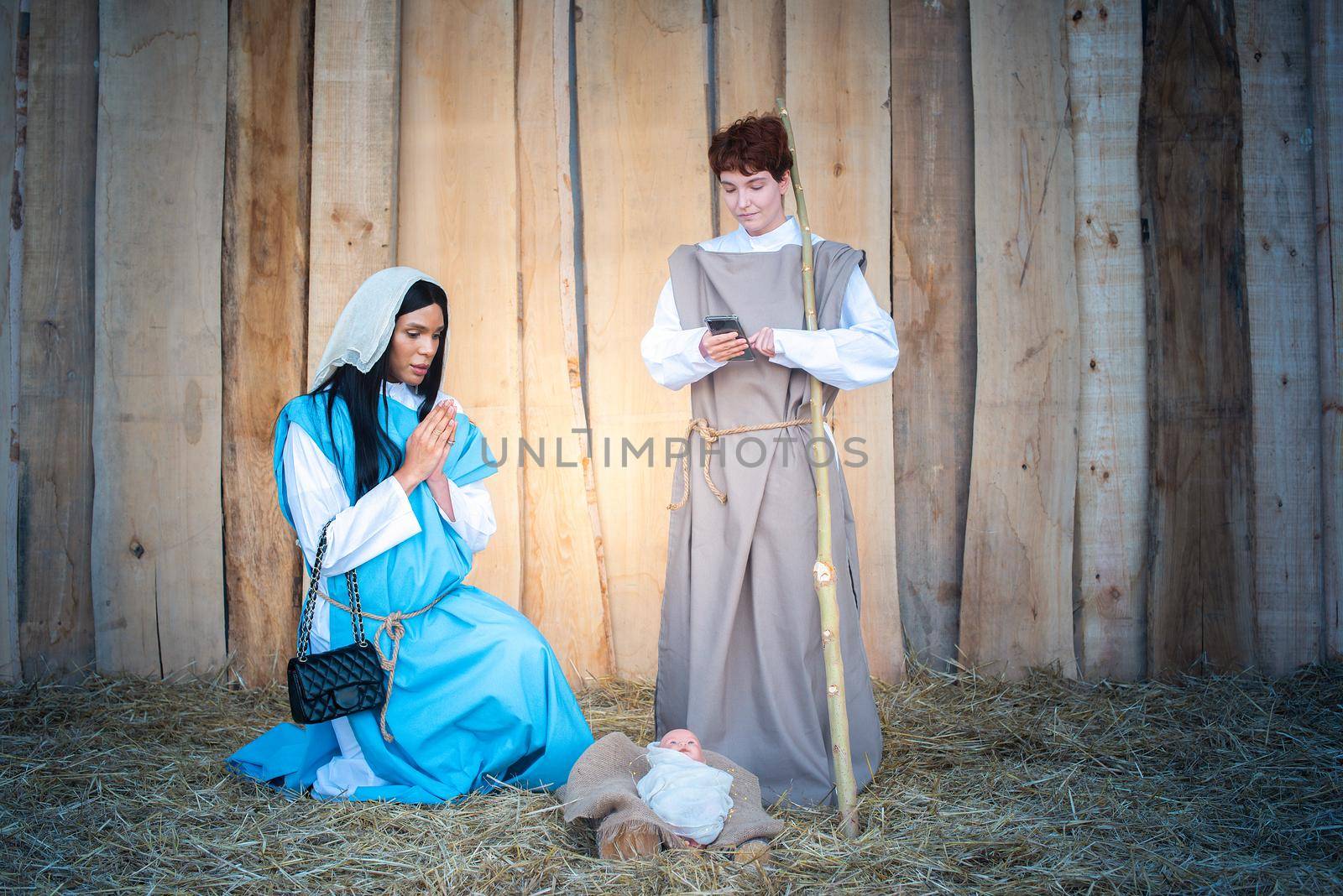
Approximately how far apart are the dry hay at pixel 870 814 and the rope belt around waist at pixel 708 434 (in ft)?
3.18

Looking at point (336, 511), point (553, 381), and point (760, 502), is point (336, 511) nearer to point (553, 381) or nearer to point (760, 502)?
point (760, 502)

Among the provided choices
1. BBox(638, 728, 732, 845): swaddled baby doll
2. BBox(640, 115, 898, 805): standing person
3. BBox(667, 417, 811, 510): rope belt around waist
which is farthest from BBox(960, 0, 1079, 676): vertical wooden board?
BBox(638, 728, 732, 845): swaddled baby doll

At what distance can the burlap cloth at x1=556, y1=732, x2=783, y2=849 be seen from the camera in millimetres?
2557

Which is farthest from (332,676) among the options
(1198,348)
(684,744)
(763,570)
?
(1198,348)

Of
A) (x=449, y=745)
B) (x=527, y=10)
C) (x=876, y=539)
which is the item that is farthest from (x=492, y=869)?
(x=527, y=10)

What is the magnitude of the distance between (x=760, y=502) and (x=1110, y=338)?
1.85 meters

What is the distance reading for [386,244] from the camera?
4047 millimetres

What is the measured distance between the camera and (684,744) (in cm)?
285

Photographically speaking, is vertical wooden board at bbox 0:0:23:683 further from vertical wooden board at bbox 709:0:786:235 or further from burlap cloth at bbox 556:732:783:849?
vertical wooden board at bbox 709:0:786:235

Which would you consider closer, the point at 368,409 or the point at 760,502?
the point at 368,409

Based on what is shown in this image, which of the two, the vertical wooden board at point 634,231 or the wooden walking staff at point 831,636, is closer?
the wooden walking staff at point 831,636

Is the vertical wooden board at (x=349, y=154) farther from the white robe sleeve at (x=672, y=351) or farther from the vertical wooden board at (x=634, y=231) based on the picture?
the white robe sleeve at (x=672, y=351)

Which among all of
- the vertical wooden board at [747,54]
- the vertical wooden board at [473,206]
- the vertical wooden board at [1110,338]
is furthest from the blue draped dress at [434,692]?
the vertical wooden board at [1110,338]

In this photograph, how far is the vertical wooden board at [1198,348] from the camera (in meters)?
4.09
